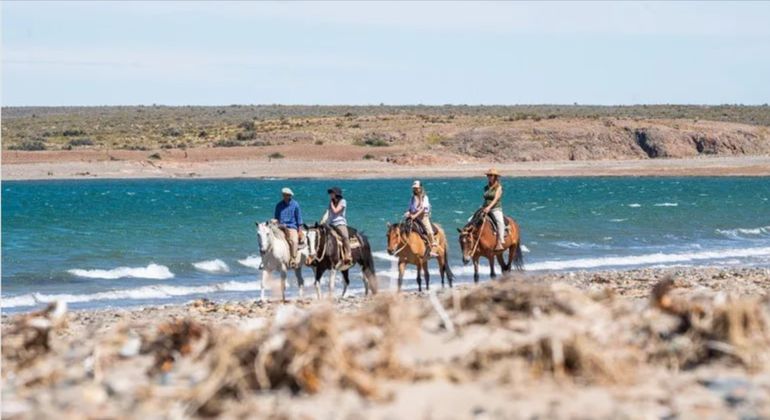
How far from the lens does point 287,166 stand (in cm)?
9112

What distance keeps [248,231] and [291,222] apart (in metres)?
20.9

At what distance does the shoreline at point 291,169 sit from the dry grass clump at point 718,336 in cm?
7846

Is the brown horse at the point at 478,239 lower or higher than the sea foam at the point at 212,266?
higher

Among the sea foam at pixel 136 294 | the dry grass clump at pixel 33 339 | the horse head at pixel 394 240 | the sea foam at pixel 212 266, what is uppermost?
the dry grass clump at pixel 33 339

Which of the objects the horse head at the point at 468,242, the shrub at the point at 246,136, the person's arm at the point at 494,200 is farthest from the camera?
the shrub at the point at 246,136

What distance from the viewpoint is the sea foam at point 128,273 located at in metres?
28.8

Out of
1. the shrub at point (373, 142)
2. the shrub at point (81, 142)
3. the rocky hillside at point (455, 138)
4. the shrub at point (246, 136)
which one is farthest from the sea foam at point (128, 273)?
the shrub at point (81, 142)

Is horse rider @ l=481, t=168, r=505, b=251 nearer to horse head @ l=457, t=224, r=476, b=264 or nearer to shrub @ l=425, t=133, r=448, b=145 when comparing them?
horse head @ l=457, t=224, r=476, b=264

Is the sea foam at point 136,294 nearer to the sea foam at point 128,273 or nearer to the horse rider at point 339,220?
the sea foam at point 128,273

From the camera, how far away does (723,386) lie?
28.1ft

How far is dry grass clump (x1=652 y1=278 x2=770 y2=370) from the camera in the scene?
30.1 ft

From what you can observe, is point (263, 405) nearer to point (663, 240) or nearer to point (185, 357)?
point (185, 357)

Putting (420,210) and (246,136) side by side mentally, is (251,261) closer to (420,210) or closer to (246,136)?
(420,210)

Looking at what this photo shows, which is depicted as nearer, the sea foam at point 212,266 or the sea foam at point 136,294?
the sea foam at point 136,294
